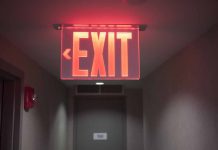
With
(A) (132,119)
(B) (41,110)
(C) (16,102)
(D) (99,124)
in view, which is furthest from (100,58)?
(A) (132,119)

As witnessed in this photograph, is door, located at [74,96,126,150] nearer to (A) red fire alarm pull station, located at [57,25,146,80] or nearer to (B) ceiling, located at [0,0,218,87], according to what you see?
(B) ceiling, located at [0,0,218,87]

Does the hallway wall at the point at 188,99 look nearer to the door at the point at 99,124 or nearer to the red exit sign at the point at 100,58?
the red exit sign at the point at 100,58

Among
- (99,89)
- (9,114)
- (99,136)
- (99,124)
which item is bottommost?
(99,136)

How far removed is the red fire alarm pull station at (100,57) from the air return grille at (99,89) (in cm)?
363

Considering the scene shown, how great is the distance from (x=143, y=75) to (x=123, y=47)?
2554 mm

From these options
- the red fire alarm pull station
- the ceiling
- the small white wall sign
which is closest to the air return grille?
the small white wall sign

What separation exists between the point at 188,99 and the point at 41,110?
173 cm

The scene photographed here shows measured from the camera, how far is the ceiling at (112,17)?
1.79m

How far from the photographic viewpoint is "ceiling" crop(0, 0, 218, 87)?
5.87 ft

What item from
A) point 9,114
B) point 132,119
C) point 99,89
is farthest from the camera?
point 132,119

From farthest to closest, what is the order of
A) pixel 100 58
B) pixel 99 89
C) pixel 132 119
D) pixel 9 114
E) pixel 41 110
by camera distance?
pixel 132 119
pixel 99 89
pixel 41 110
pixel 9 114
pixel 100 58

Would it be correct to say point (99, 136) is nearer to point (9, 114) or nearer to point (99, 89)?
point (99, 89)

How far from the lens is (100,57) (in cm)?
193

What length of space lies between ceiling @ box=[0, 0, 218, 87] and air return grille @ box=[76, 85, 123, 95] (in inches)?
115
